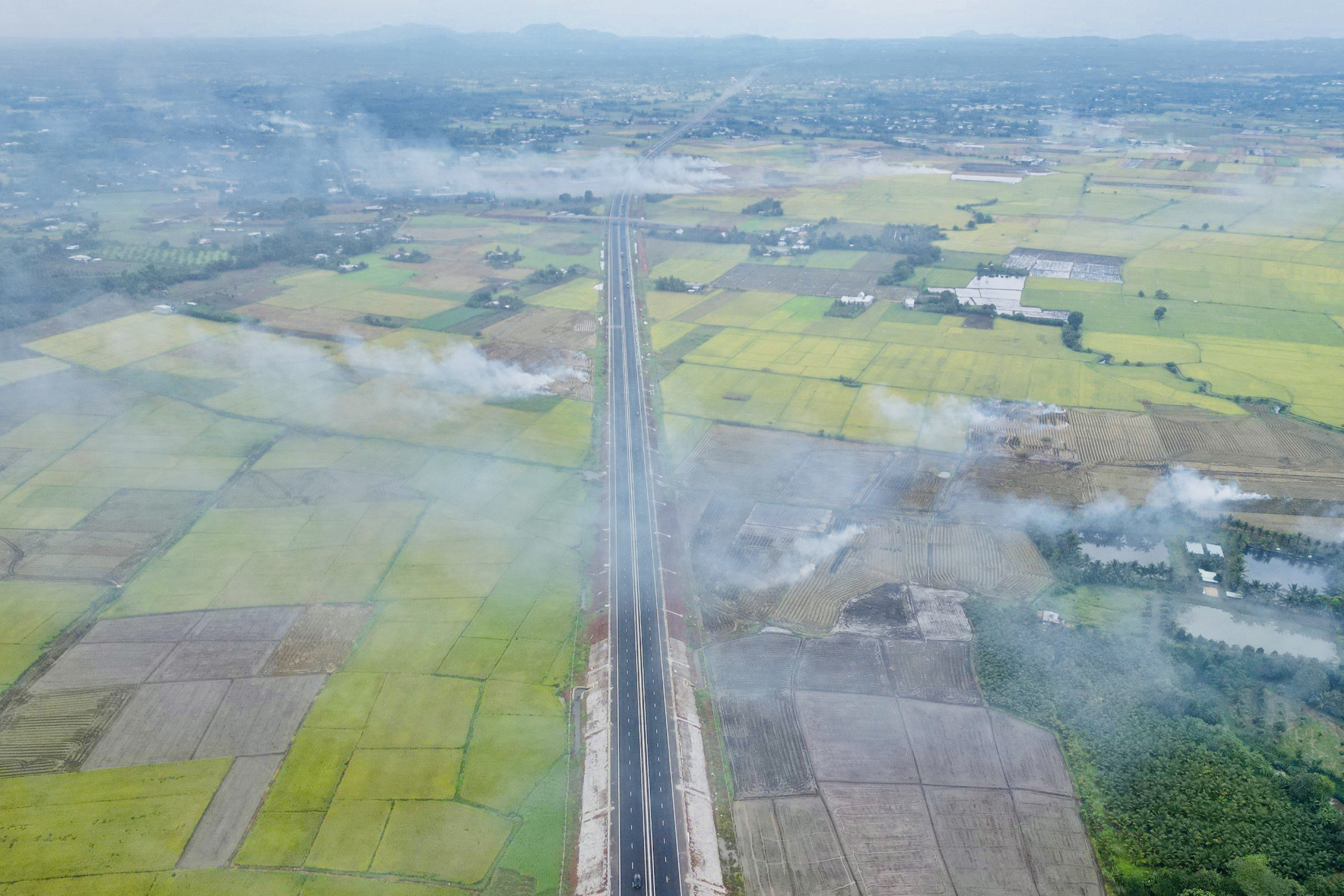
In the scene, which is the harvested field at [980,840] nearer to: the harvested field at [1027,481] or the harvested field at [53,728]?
the harvested field at [1027,481]

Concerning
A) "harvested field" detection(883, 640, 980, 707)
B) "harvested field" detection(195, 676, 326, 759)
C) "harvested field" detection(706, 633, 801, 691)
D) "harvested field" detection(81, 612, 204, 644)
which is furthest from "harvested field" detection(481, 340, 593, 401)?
"harvested field" detection(883, 640, 980, 707)

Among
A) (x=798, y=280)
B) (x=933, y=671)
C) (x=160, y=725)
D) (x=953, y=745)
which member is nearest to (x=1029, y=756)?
(x=953, y=745)

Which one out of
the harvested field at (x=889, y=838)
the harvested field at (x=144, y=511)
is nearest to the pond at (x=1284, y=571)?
the harvested field at (x=889, y=838)

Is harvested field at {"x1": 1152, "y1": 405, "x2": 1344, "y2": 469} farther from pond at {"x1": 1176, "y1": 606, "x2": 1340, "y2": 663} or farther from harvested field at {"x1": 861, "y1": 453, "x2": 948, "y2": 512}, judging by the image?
pond at {"x1": 1176, "y1": 606, "x2": 1340, "y2": 663}

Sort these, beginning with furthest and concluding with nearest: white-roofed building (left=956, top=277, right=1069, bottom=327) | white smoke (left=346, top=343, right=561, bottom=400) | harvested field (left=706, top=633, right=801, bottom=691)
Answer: white-roofed building (left=956, top=277, right=1069, bottom=327) < white smoke (left=346, top=343, right=561, bottom=400) < harvested field (left=706, top=633, right=801, bottom=691)

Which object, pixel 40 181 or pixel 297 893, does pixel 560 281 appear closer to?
pixel 297 893

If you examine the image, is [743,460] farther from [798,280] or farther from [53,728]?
[798,280]
